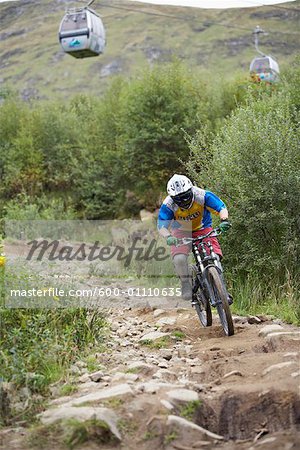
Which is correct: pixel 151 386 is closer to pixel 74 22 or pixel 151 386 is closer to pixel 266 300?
pixel 266 300

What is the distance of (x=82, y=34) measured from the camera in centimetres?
1703

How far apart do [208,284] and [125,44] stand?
114676 millimetres

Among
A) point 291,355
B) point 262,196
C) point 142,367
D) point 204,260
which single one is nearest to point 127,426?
point 142,367

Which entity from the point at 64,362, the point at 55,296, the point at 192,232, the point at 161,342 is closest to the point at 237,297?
the point at 192,232

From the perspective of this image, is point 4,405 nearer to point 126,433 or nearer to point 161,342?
point 126,433

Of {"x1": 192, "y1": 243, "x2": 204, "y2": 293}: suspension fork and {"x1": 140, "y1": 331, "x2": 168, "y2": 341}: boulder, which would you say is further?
{"x1": 192, "y1": 243, "x2": 204, "y2": 293}: suspension fork

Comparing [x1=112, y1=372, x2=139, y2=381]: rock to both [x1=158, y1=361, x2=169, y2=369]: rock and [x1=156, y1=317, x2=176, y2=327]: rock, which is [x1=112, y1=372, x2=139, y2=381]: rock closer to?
[x1=158, y1=361, x2=169, y2=369]: rock

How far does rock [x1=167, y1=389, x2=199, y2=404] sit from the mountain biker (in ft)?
9.11

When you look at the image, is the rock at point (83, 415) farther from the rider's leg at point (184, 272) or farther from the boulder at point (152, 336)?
the rider's leg at point (184, 272)

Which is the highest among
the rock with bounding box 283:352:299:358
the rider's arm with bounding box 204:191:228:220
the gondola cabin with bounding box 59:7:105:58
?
the gondola cabin with bounding box 59:7:105:58

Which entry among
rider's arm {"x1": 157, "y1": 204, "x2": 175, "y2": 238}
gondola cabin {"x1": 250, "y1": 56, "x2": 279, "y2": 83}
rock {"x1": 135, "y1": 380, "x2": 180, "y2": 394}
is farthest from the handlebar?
gondola cabin {"x1": 250, "y1": 56, "x2": 279, "y2": 83}

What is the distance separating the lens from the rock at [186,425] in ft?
14.7

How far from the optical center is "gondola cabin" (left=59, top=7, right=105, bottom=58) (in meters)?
17.0

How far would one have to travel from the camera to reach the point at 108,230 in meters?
22.4
